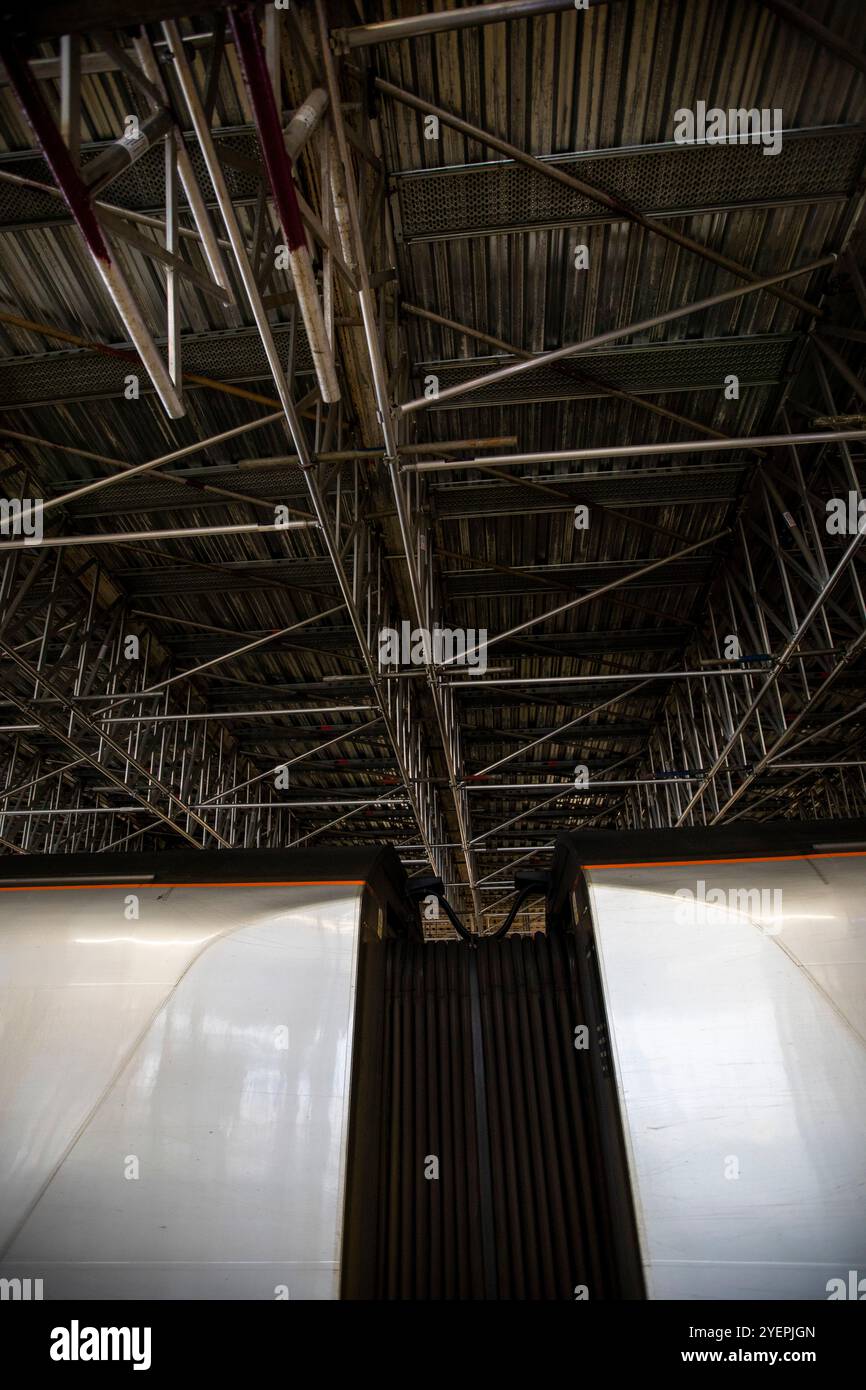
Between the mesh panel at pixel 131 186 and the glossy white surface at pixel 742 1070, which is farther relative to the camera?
the mesh panel at pixel 131 186

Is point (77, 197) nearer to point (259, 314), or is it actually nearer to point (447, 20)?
point (259, 314)

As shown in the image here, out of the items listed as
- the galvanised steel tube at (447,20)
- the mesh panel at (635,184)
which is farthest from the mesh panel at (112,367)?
the galvanised steel tube at (447,20)

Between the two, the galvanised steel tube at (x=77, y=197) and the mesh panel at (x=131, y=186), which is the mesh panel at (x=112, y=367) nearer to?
the mesh panel at (x=131, y=186)

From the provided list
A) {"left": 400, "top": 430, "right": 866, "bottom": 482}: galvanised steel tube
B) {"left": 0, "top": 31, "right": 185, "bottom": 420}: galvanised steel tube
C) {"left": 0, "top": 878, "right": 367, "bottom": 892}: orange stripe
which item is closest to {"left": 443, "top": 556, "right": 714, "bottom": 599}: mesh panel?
{"left": 400, "top": 430, "right": 866, "bottom": 482}: galvanised steel tube

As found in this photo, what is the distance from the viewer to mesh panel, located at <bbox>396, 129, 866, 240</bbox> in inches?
280

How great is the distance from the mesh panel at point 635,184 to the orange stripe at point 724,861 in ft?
21.8

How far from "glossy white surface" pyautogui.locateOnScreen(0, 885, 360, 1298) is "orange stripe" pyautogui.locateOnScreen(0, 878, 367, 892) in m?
0.05

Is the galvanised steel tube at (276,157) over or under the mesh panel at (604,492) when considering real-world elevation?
under

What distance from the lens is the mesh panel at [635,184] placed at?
7109 mm

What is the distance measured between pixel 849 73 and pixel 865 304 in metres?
1.99

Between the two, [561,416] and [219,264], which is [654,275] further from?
[219,264]

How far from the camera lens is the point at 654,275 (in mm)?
8328

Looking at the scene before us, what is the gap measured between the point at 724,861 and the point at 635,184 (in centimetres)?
680

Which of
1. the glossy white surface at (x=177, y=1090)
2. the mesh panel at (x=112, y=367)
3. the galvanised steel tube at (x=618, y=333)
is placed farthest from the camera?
the mesh panel at (x=112, y=367)
